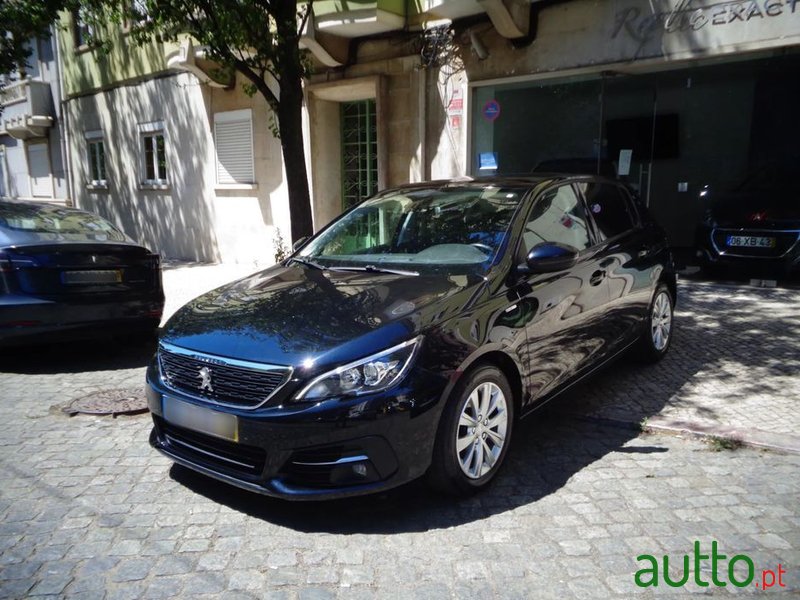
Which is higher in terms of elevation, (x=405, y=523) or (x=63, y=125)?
(x=63, y=125)

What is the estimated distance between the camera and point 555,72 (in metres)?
9.35

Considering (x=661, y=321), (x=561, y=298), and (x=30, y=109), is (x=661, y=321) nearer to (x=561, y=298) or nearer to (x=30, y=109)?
(x=561, y=298)

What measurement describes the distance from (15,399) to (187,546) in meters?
3.05

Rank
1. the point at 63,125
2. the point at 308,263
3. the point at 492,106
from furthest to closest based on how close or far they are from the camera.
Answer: the point at 63,125
the point at 492,106
the point at 308,263

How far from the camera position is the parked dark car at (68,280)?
18.5ft

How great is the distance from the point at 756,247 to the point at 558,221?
5.40m

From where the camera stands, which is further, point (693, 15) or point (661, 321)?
point (693, 15)

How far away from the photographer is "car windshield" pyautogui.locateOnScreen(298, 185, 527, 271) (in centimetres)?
398

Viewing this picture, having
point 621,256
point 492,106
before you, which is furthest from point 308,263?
point 492,106

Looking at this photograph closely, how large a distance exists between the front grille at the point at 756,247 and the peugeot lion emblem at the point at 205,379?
7677 mm

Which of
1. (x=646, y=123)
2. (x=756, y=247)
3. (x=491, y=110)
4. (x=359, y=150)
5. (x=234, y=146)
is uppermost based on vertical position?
(x=491, y=110)

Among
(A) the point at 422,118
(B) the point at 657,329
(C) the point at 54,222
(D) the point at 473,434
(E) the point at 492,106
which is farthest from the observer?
(A) the point at 422,118

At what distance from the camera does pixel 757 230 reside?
27.4 feet

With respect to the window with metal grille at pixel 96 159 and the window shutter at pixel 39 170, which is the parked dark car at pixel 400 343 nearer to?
the window with metal grille at pixel 96 159
